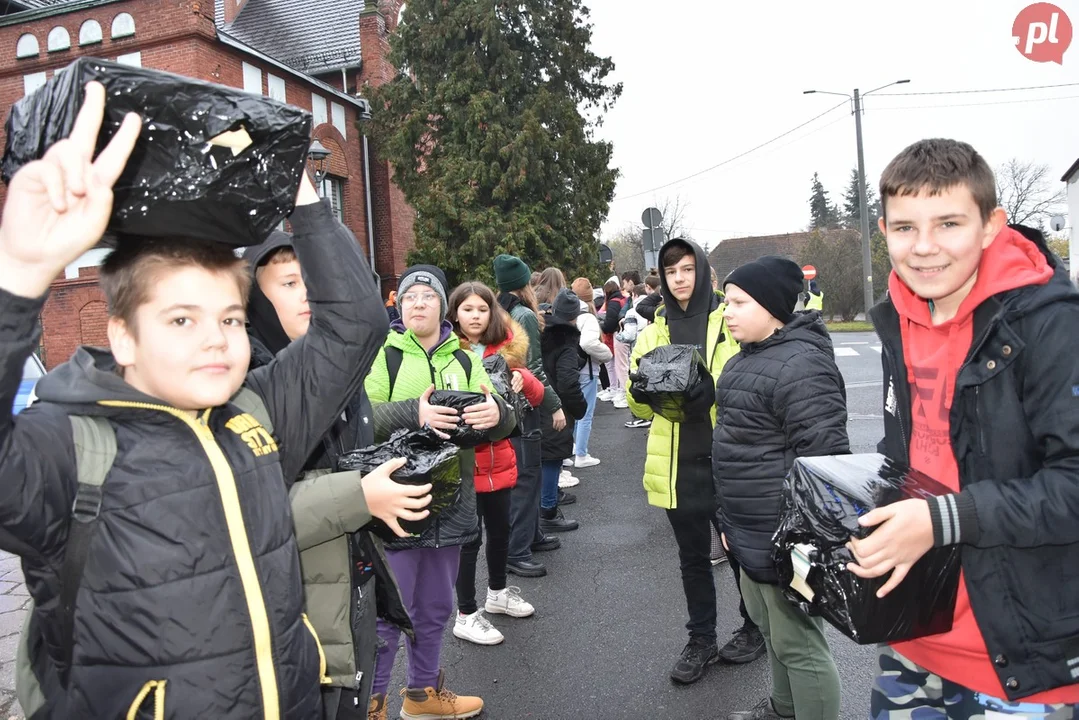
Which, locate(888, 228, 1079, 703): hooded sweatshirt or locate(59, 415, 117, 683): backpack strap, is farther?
locate(888, 228, 1079, 703): hooded sweatshirt

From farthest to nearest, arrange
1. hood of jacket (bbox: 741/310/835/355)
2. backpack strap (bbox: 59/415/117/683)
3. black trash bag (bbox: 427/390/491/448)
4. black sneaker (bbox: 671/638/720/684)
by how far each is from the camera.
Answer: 1. black sneaker (bbox: 671/638/720/684)
2. black trash bag (bbox: 427/390/491/448)
3. hood of jacket (bbox: 741/310/835/355)
4. backpack strap (bbox: 59/415/117/683)

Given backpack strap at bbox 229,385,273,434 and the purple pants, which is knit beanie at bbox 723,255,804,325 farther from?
backpack strap at bbox 229,385,273,434

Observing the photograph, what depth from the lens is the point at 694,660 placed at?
374cm

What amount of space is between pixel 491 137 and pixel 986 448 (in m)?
21.1

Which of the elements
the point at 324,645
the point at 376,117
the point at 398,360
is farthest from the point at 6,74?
the point at 324,645

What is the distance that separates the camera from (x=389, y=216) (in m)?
24.1

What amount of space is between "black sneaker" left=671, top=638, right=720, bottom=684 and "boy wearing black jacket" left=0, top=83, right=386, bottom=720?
8.20 feet

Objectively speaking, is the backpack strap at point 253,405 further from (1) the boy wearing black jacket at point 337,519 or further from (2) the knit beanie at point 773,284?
(2) the knit beanie at point 773,284

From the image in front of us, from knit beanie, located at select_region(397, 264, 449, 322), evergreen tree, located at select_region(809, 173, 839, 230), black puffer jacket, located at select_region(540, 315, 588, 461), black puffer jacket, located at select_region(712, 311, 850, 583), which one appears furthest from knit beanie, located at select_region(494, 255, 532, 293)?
evergreen tree, located at select_region(809, 173, 839, 230)

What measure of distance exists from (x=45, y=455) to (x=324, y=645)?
99cm

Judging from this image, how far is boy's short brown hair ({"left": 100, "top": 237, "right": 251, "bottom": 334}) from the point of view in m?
1.45

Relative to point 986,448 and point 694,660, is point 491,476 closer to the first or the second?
point 694,660

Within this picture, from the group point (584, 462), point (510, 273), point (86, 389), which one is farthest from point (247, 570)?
point (584, 462)

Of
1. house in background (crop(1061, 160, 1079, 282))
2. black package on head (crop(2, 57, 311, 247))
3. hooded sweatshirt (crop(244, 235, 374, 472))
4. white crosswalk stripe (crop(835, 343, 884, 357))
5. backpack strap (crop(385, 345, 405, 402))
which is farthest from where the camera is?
house in background (crop(1061, 160, 1079, 282))
